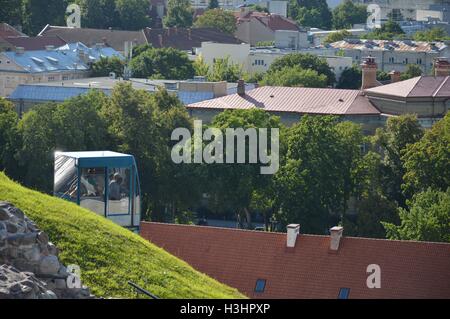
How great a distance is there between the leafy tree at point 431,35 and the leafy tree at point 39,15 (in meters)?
24.8

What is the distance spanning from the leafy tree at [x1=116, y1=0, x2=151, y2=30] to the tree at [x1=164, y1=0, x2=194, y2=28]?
335 centimetres

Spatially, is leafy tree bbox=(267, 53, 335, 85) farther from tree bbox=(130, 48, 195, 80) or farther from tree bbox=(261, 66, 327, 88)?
tree bbox=(130, 48, 195, 80)

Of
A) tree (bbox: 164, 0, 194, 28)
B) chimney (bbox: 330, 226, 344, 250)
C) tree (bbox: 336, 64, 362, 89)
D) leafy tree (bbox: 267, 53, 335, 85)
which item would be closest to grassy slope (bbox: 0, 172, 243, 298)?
chimney (bbox: 330, 226, 344, 250)

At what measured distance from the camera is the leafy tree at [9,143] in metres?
53.9

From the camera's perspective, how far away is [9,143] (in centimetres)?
5488

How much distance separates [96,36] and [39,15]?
1084 centimetres

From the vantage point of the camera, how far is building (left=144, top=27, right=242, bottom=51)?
11106 centimetres

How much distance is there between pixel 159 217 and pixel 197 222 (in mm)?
3376

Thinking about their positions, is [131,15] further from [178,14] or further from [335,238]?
[335,238]

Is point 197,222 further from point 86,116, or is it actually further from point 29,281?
point 29,281

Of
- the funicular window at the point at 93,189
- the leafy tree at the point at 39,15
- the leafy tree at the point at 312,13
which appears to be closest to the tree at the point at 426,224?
the funicular window at the point at 93,189

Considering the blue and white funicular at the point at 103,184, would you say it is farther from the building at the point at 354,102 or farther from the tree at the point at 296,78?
the tree at the point at 296,78
